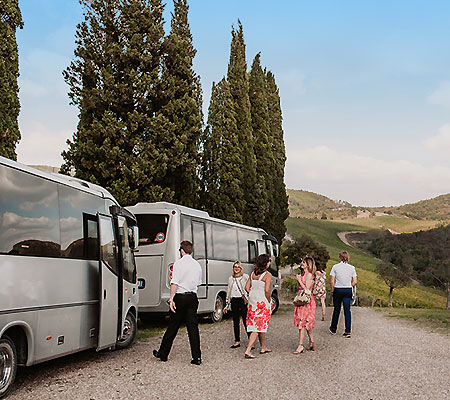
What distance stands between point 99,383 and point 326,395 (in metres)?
3.08

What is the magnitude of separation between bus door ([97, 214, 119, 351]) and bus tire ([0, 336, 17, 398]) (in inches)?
89.6

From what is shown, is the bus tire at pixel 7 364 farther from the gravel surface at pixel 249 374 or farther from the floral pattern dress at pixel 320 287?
the floral pattern dress at pixel 320 287

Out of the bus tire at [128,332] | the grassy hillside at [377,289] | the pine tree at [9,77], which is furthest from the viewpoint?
the grassy hillside at [377,289]

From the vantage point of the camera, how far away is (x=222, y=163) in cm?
2894

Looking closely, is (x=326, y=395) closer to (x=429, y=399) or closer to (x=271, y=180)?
(x=429, y=399)

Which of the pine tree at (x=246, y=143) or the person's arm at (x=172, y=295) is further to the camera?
the pine tree at (x=246, y=143)

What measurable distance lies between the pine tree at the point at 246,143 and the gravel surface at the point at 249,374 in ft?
60.9

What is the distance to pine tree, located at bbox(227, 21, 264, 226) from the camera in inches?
1221

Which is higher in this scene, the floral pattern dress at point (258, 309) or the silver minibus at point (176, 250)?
the silver minibus at point (176, 250)

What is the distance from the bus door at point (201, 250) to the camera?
53.9 feet

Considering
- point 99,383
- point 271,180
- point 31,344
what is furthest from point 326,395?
point 271,180

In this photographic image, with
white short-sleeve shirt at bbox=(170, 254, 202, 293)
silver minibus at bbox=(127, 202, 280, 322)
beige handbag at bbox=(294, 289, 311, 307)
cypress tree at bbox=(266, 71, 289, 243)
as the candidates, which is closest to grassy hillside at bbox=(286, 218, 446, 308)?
cypress tree at bbox=(266, 71, 289, 243)

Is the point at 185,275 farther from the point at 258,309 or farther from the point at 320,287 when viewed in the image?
the point at 320,287

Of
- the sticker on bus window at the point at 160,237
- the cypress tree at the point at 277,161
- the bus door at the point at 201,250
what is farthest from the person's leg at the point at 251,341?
the cypress tree at the point at 277,161
